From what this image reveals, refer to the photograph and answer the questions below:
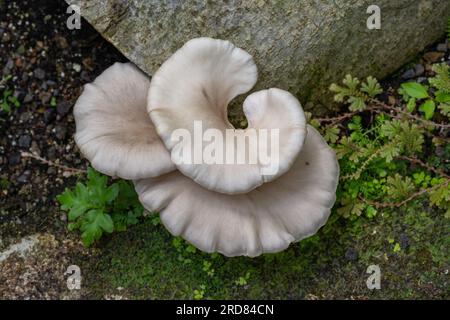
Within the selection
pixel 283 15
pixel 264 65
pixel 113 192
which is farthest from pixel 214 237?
pixel 283 15

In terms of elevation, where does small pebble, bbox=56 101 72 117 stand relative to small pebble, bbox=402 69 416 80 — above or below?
above

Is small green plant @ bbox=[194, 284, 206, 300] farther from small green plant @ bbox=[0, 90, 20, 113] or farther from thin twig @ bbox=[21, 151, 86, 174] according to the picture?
small green plant @ bbox=[0, 90, 20, 113]

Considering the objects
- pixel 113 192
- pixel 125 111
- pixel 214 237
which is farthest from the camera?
pixel 113 192

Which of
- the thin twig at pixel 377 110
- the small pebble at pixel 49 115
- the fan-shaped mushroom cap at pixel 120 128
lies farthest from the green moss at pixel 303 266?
the small pebble at pixel 49 115

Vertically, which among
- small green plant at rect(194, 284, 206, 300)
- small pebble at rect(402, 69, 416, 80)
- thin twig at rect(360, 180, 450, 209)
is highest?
small pebble at rect(402, 69, 416, 80)

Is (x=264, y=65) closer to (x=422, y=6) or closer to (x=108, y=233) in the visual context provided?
(x=422, y=6)

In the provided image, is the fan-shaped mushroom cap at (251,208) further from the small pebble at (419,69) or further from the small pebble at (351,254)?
the small pebble at (419,69)

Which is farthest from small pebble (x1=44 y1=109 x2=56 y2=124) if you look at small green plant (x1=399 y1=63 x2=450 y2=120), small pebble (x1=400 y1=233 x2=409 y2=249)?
small pebble (x1=400 y1=233 x2=409 y2=249)
